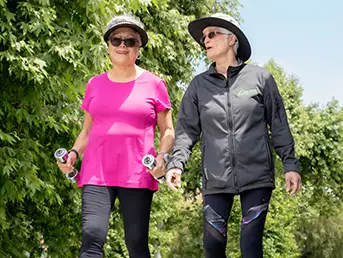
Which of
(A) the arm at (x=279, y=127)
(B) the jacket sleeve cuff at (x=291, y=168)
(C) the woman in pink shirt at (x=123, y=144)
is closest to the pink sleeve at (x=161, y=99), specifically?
(C) the woman in pink shirt at (x=123, y=144)

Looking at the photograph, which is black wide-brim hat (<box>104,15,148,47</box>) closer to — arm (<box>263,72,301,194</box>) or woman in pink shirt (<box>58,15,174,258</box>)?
woman in pink shirt (<box>58,15,174,258</box>)

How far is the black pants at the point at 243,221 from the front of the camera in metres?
5.00

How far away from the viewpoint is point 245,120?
16.8 ft

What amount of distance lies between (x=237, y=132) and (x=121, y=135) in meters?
0.87

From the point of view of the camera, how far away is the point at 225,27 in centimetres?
536

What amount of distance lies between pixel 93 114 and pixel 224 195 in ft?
3.88

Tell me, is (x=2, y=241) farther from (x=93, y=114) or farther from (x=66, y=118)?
(x=93, y=114)

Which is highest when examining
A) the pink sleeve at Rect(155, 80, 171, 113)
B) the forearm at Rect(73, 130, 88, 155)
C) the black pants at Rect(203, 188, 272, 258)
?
the pink sleeve at Rect(155, 80, 171, 113)

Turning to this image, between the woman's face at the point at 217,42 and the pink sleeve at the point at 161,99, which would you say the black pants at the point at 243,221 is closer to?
the pink sleeve at the point at 161,99

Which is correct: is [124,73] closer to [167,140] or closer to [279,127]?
[167,140]

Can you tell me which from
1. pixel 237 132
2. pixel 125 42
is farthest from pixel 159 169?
pixel 125 42

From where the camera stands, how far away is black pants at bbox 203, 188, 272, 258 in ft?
16.4

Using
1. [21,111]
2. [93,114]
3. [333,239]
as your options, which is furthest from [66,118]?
[333,239]

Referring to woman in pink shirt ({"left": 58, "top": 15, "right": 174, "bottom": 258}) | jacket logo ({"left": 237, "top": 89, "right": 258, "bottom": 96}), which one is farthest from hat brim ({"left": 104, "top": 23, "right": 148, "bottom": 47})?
jacket logo ({"left": 237, "top": 89, "right": 258, "bottom": 96})
